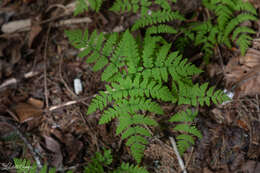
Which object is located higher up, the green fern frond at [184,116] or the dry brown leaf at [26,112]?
the dry brown leaf at [26,112]

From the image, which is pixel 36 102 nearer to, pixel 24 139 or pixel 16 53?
pixel 24 139

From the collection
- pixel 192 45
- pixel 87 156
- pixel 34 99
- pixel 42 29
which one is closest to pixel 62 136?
pixel 87 156

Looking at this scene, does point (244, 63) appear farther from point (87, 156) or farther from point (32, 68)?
point (32, 68)

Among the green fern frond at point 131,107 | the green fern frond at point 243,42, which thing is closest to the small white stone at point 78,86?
the green fern frond at point 131,107

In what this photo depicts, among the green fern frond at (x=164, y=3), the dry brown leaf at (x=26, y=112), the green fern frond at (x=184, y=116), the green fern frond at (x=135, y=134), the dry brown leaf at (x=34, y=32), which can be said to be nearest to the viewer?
the green fern frond at (x=135, y=134)

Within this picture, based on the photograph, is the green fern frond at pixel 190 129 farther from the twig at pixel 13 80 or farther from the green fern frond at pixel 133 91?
the twig at pixel 13 80

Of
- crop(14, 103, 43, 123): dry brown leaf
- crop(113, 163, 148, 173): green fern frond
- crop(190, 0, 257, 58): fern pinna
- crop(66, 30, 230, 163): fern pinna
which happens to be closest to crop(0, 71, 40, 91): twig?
crop(14, 103, 43, 123): dry brown leaf
